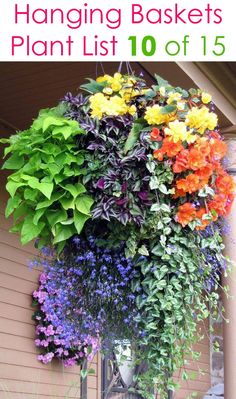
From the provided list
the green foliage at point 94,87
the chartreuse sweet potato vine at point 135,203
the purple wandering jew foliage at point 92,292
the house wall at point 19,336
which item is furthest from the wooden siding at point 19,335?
the green foliage at point 94,87

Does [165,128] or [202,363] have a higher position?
[165,128]

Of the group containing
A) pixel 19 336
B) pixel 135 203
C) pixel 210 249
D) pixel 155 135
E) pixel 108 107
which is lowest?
pixel 19 336

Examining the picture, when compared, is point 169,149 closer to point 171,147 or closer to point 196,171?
point 171,147

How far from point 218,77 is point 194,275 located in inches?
70.3

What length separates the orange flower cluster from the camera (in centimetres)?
210

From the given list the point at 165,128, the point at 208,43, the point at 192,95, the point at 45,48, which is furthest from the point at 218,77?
the point at 165,128

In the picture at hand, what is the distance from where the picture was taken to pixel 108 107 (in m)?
2.18

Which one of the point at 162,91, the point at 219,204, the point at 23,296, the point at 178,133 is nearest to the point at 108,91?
the point at 162,91

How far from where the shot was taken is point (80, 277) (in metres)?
2.28

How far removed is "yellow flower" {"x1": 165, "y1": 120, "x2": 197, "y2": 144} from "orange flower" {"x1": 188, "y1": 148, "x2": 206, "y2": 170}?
0.15 feet

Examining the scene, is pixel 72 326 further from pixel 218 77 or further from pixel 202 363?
pixel 202 363

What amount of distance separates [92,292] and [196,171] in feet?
1.76

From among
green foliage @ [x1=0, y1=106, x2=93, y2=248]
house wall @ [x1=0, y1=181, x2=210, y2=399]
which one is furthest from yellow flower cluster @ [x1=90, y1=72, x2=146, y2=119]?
house wall @ [x1=0, y1=181, x2=210, y2=399]

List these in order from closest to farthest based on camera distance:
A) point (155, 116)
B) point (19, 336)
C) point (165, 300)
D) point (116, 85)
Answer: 1. point (165, 300)
2. point (155, 116)
3. point (116, 85)
4. point (19, 336)
